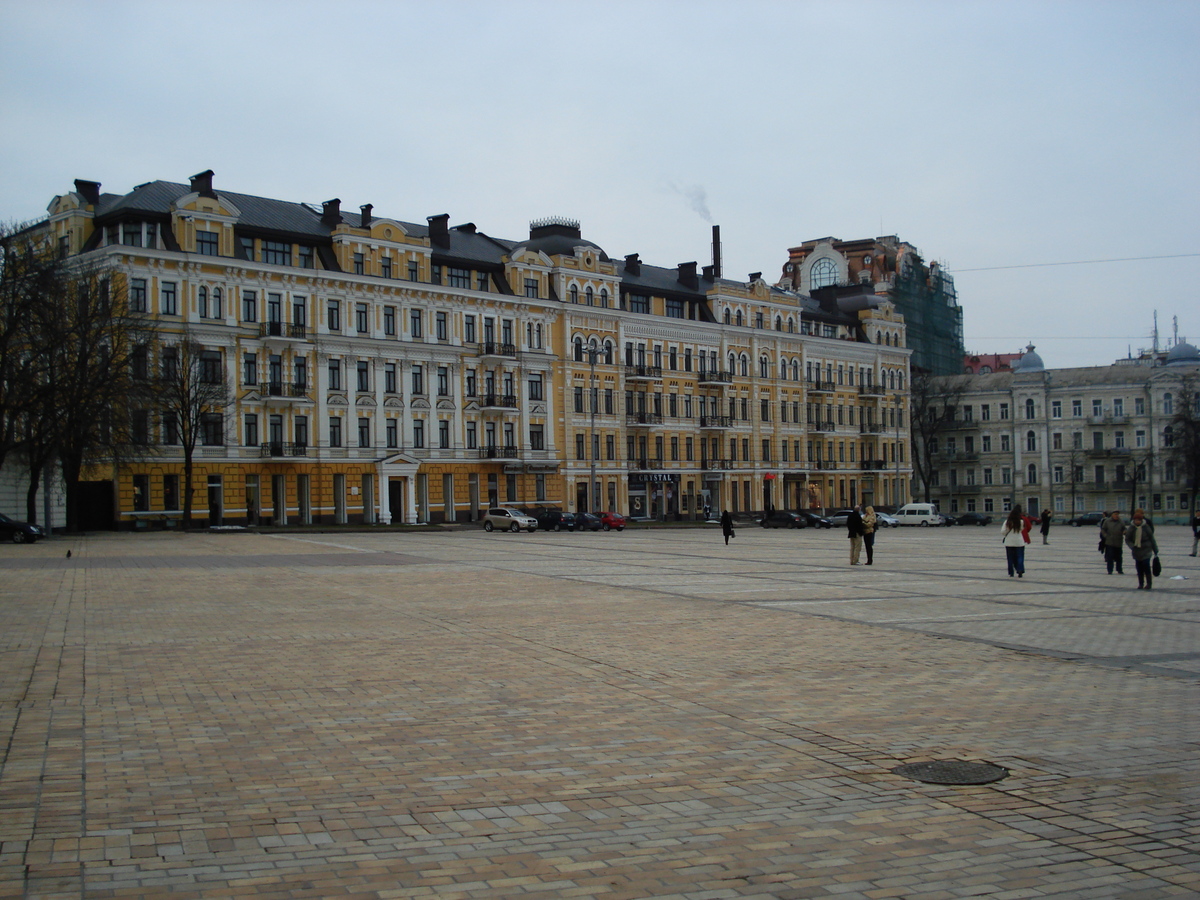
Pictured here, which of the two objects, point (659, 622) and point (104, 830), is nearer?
point (104, 830)

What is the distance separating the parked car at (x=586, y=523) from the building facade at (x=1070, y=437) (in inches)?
2182

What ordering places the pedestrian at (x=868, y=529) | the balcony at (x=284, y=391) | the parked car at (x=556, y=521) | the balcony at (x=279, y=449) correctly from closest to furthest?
1. the pedestrian at (x=868, y=529)
2. the balcony at (x=279, y=449)
3. the balcony at (x=284, y=391)
4. the parked car at (x=556, y=521)

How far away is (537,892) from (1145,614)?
50.2 feet

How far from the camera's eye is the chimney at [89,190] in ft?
200

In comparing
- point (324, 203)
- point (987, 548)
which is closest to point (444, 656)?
point (987, 548)

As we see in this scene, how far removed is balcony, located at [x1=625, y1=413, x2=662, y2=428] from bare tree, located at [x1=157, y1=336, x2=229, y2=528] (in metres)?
31.1

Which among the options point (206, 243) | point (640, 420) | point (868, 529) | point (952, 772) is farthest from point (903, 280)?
point (952, 772)

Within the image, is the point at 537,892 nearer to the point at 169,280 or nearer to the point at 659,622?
the point at 659,622

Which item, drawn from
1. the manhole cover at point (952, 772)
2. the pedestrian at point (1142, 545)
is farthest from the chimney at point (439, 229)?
the manhole cover at point (952, 772)

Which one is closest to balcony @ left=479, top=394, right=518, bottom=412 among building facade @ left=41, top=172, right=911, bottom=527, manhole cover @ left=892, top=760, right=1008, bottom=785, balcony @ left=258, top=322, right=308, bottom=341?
building facade @ left=41, top=172, right=911, bottom=527

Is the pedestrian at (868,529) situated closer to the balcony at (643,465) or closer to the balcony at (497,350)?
the balcony at (497,350)

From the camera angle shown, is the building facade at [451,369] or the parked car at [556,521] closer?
the building facade at [451,369]

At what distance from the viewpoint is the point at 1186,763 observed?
816cm

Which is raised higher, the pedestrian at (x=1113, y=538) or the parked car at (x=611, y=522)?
the pedestrian at (x=1113, y=538)
